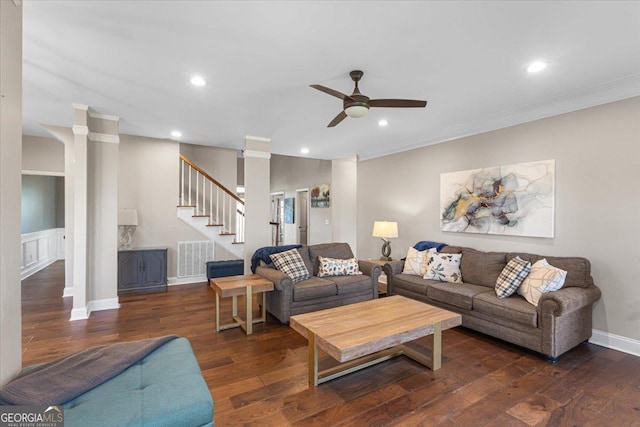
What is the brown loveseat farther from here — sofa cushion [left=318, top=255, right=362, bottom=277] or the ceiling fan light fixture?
the ceiling fan light fixture

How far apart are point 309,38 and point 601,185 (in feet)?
11.0

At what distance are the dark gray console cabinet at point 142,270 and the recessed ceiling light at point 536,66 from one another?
222 inches

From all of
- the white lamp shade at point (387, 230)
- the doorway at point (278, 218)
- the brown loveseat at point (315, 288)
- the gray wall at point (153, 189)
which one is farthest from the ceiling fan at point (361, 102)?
the doorway at point (278, 218)

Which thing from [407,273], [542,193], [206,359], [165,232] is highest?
[542,193]

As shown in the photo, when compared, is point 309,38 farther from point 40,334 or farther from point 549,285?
point 40,334

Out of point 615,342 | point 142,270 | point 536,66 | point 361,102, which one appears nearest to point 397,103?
point 361,102

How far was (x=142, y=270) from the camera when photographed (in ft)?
16.5

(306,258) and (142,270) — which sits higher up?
(306,258)

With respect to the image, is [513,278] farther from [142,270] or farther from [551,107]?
[142,270]

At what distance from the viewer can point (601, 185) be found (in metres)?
→ 3.09

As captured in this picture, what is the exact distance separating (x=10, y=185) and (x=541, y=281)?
13.6 feet

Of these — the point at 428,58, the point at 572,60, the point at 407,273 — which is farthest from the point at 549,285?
the point at 428,58

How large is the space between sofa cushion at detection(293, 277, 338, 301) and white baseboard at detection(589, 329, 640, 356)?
112 inches

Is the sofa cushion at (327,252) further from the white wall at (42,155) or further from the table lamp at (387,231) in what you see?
the white wall at (42,155)
